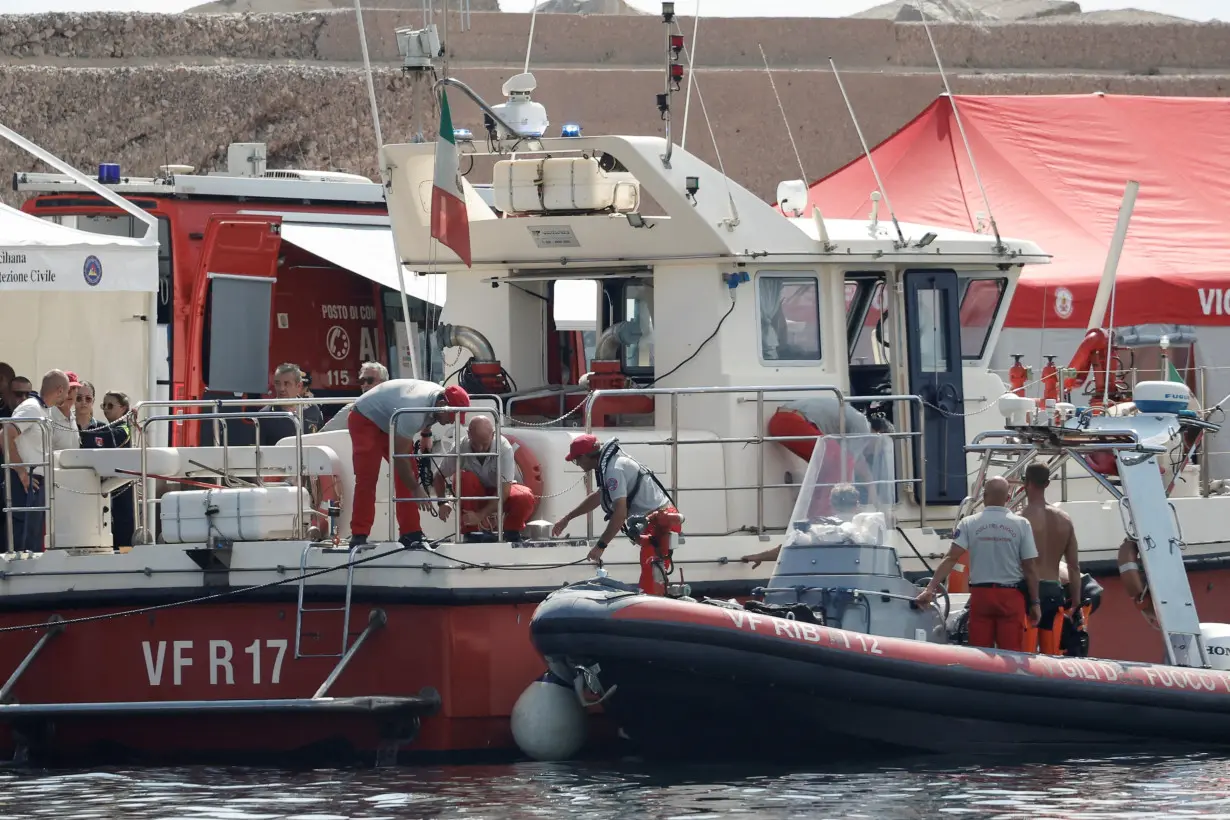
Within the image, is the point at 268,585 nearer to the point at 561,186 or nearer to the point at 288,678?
the point at 288,678

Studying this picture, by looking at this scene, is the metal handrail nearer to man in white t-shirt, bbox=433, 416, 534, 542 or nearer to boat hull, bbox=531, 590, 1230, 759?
man in white t-shirt, bbox=433, 416, 534, 542

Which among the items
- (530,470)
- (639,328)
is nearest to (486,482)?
(530,470)

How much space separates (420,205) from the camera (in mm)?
10852

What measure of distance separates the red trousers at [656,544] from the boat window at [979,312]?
8.47 feet

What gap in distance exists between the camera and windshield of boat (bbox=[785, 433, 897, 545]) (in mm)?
9469

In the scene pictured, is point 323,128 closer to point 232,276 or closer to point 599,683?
point 232,276

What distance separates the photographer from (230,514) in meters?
9.29

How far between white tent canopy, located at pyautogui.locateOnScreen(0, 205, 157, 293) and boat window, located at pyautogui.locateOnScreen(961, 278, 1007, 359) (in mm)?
4810

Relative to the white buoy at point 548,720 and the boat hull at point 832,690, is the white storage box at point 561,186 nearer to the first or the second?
the boat hull at point 832,690

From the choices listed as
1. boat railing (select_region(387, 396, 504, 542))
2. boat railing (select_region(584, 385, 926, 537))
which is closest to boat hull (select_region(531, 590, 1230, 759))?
boat railing (select_region(387, 396, 504, 542))

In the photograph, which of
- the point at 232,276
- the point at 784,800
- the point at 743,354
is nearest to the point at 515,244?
the point at 743,354

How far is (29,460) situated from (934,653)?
4.40 m

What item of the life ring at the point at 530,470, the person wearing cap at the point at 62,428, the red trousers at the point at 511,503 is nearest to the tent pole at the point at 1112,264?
the life ring at the point at 530,470

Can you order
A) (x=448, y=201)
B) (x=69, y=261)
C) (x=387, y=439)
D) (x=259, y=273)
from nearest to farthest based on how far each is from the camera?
(x=387, y=439) → (x=448, y=201) → (x=69, y=261) → (x=259, y=273)
